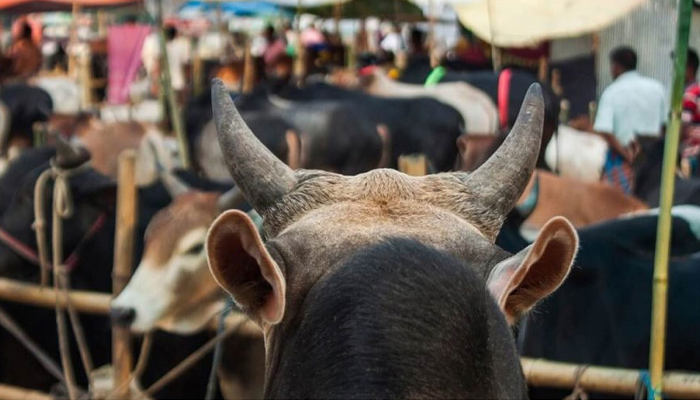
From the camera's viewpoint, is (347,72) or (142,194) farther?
(347,72)

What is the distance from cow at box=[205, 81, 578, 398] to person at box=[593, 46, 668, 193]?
20.8 ft

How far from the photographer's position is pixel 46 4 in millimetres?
16672

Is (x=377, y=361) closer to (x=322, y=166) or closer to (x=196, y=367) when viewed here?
(x=196, y=367)

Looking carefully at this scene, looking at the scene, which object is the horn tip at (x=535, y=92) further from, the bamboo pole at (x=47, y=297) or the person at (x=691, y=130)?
the person at (x=691, y=130)

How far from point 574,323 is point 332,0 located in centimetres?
1283

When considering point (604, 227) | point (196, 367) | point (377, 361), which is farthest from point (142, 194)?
point (377, 361)

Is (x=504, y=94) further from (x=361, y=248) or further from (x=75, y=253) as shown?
(x=361, y=248)

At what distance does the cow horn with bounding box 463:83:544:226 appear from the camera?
8.51 feet

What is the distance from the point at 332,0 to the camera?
16953mm

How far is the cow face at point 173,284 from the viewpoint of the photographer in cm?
488

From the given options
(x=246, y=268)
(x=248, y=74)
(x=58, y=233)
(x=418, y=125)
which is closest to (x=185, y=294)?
(x=58, y=233)

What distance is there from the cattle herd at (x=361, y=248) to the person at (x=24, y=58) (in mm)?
4173

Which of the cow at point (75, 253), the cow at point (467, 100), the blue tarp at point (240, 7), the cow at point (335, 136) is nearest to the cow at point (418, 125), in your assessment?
the cow at point (467, 100)

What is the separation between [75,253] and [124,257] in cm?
91
